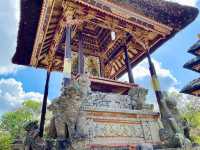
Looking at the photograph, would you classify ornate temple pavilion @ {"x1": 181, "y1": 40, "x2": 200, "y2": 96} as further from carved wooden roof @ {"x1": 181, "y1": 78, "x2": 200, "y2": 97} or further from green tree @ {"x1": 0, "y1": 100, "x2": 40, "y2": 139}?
green tree @ {"x1": 0, "y1": 100, "x2": 40, "y2": 139}

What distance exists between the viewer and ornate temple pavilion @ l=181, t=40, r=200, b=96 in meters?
12.6

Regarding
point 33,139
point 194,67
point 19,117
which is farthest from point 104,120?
point 19,117

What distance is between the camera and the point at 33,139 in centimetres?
800

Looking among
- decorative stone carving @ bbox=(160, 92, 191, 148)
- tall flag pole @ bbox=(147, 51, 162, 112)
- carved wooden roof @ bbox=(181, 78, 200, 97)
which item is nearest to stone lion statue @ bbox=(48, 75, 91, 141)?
decorative stone carving @ bbox=(160, 92, 191, 148)

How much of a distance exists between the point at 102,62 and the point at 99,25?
126 inches

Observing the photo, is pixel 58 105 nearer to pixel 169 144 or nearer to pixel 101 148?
pixel 101 148

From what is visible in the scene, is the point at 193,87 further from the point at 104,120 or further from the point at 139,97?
the point at 104,120

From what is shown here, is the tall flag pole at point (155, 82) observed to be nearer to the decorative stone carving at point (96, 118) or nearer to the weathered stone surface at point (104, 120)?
the weathered stone surface at point (104, 120)

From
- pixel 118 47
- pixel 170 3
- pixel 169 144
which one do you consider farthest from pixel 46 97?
pixel 170 3

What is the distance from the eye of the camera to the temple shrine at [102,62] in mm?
6680

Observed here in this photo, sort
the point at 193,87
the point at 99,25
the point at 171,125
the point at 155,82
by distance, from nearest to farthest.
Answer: the point at 171,125, the point at 155,82, the point at 99,25, the point at 193,87

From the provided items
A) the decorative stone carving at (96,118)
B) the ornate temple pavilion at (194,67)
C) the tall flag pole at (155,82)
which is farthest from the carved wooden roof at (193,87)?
the decorative stone carving at (96,118)

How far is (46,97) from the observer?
1144cm

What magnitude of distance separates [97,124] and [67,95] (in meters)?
1.51
